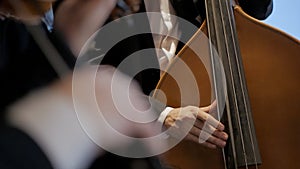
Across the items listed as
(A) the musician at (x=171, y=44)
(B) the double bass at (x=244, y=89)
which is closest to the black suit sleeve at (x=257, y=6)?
(A) the musician at (x=171, y=44)

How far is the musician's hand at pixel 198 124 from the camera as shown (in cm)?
60

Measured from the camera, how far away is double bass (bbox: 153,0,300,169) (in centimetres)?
61

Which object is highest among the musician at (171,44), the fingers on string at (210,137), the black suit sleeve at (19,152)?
the black suit sleeve at (19,152)

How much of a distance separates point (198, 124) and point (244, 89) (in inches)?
2.9

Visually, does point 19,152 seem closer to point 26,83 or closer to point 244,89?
point 26,83

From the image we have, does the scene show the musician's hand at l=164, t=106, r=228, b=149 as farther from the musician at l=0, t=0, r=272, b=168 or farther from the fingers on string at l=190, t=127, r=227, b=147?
the musician at l=0, t=0, r=272, b=168

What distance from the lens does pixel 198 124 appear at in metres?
0.62

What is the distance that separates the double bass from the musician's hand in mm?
11

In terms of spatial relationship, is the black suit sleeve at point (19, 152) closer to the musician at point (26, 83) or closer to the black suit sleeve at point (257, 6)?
the musician at point (26, 83)

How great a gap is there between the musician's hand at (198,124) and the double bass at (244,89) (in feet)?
0.04

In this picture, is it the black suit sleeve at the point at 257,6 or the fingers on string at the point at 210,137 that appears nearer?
the fingers on string at the point at 210,137

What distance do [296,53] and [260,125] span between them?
0.38ft

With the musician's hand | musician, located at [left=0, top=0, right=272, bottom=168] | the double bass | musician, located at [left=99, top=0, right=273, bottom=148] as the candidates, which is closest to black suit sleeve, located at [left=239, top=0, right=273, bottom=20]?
musician, located at [left=99, top=0, right=273, bottom=148]

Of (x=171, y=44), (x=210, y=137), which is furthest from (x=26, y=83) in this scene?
(x=171, y=44)
